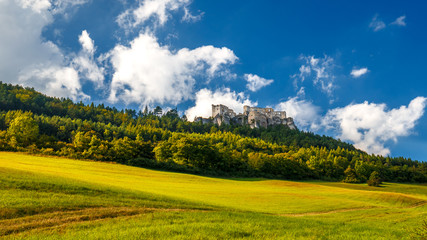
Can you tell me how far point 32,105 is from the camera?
177 metres

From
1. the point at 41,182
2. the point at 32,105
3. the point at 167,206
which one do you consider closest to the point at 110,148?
the point at 41,182

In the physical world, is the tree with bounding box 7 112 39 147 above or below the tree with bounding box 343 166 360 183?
above

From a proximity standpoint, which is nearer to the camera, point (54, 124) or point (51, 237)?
point (51, 237)

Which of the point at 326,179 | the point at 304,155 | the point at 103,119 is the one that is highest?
the point at 103,119

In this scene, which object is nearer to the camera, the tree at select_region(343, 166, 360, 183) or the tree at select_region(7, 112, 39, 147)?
the tree at select_region(7, 112, 39, 147)

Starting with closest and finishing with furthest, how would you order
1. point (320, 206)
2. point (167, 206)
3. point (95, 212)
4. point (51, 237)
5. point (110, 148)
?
point (51, 237) < point (95, 212) < point (167, 206) < point (320, 206) < point (110, 148)

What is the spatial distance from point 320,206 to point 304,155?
10109cm

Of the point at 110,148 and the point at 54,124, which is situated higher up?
the point at 54,124

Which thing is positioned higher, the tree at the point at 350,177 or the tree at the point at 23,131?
the tree at the point at 23,131

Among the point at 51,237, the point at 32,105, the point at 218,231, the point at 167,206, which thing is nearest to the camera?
the point at 51,237

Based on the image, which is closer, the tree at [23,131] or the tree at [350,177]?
the tree at [23,131]

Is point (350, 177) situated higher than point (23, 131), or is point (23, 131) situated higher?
point (23, 131)

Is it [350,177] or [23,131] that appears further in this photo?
[350,177]

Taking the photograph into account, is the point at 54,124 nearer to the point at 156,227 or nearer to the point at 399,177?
the point at 156,227
